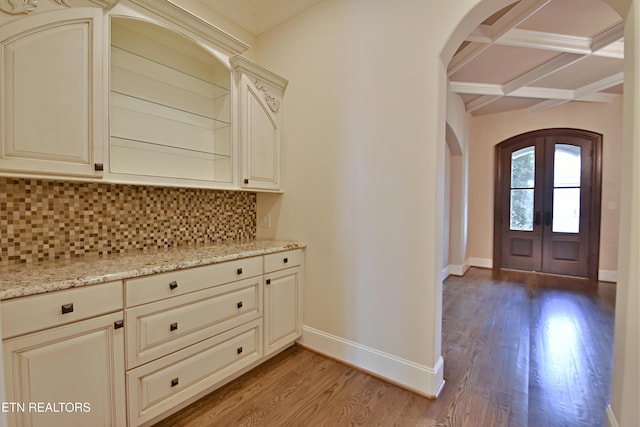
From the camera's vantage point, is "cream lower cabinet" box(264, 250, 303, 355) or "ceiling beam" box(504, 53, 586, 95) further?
"ceiling beam" box(504, 53, 586, 95)

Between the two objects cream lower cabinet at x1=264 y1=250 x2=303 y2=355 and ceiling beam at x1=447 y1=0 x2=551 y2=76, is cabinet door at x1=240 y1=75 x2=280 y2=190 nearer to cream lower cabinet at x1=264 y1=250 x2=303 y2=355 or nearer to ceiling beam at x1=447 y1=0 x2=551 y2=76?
cream lower cabinet at x1=264 y1=250 x2=303 y2=355

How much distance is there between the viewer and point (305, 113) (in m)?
2.46

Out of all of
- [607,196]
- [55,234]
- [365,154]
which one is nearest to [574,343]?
[365,154]

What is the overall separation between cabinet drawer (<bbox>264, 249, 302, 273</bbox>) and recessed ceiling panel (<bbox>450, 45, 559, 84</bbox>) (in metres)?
3.12

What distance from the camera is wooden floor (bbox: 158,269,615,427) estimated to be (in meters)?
1.66

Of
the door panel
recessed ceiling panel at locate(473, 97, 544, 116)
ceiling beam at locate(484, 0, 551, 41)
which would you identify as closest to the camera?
ceiling beam at locate(484, 0, 551, 41)

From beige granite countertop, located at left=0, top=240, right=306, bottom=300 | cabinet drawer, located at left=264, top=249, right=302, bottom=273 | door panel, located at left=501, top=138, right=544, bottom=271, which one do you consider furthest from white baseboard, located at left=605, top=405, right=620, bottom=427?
door panel, located at left=501, top=138, right=544, bottom=271

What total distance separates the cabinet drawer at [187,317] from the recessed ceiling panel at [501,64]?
11.8 feet

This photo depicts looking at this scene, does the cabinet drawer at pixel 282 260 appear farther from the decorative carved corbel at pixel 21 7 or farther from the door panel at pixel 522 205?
the door panel at pixel 522 205

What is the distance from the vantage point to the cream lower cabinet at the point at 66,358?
44.2 inches

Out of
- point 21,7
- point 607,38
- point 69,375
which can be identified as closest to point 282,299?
point 69,375

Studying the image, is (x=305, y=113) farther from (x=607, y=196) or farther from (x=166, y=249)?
(x=607, y=196)

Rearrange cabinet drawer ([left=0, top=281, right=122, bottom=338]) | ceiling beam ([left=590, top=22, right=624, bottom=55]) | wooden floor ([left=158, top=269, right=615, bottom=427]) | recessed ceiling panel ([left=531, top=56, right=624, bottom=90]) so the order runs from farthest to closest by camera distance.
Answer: recessed ceiling panel ([left=531, top=56, right=624, bottom=90]) → ceiling beam ([left=590, top=22, right=624, bottom=55]) → wooden floor ([left=158, top=269, right=615, bottom=427]) → cabinet drawer ([left=0, top=281, right=122, bottom=338])

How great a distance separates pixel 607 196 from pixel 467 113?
2561 mm
